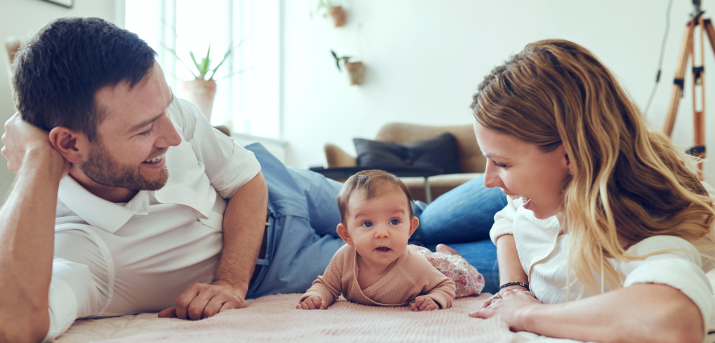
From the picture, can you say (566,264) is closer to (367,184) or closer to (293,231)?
(367,184)

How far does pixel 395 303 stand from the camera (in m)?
1.12

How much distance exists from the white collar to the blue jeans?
398mm

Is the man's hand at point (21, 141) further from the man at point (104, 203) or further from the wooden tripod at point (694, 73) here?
the wooden tripod at point (694, 73)

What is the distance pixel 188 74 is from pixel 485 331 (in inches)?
124

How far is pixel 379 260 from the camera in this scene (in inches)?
43.0

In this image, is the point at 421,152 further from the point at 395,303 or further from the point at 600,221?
the point at 600,221

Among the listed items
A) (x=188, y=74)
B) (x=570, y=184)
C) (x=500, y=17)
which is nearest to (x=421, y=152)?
(x=500, y=17)

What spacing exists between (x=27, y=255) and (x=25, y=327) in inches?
4.5

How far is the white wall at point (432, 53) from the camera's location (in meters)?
3.52

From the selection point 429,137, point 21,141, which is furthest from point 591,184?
point 429,137

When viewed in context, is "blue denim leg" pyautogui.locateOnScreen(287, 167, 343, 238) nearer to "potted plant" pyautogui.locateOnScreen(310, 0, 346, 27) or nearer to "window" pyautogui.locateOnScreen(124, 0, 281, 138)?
"window" pyautogui.locateOnScreen(124, 0, 281, 138)

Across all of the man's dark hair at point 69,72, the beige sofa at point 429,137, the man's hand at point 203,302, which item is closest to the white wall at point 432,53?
the beige sofa at point 429,137

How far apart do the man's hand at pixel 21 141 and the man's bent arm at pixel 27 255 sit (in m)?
0.05

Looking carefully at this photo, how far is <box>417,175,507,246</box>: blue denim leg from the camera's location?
1608 millimetres
